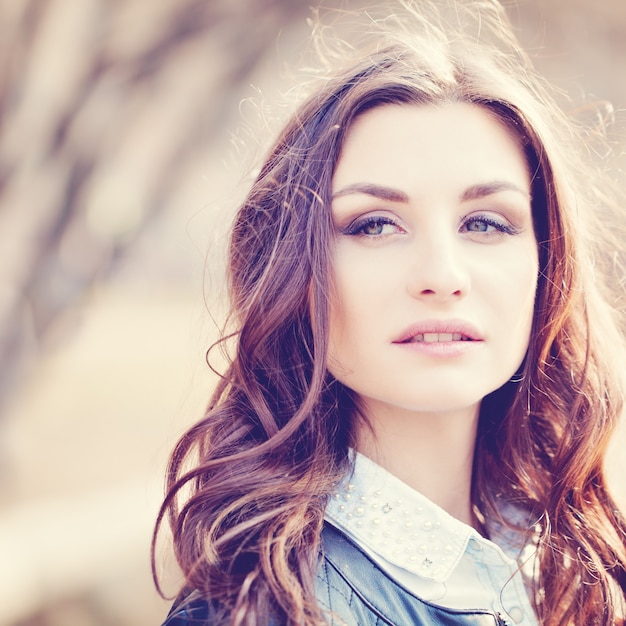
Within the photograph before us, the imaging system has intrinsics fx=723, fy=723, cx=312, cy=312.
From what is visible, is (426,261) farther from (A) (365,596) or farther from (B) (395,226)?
(A) (365,596)

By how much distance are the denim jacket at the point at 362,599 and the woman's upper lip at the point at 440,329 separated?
1.42ft

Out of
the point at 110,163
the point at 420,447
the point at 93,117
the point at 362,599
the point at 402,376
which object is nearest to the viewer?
the point at 362,599

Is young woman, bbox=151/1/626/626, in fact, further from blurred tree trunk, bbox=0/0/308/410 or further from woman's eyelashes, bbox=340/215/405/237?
blurred tree trunk, bbox=0/0/308/410

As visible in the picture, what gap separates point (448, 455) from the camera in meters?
1.74

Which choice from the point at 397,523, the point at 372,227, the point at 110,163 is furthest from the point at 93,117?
the point at 397,523

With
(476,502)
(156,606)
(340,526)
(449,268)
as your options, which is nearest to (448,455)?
(476,502)

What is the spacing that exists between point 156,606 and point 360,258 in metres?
3.78

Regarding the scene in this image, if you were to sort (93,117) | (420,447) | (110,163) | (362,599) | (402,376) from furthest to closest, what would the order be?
(110,163), (93,117), (420,447), (402,376), (362,599)

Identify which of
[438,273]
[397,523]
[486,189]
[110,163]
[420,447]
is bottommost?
[397,523]

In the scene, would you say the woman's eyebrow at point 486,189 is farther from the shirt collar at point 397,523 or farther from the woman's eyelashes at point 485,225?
the shirt collar at point 397,523

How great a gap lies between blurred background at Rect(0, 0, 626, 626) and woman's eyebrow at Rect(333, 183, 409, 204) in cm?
42

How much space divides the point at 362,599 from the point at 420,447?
0.40 metres

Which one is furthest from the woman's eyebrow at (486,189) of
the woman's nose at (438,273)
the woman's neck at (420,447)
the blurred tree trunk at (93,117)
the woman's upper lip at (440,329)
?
the blurred tree trunk at (93,117)

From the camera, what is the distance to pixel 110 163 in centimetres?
306
